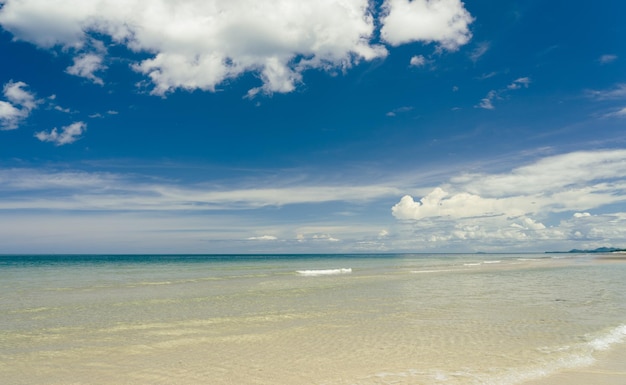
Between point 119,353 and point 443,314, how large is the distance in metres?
12.0

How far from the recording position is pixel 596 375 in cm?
901

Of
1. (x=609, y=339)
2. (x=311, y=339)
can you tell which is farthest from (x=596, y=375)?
(x=311, y=339)

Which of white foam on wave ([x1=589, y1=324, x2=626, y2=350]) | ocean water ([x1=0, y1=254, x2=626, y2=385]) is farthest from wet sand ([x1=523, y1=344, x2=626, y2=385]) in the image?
white foam on wave ([x1=589, y1=324, x2=626, y2=350])

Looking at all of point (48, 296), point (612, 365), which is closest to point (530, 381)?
point (612, 365)

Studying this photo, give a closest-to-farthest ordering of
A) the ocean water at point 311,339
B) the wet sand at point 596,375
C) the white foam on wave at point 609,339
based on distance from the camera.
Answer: the wet sand at point 596,375 < the ocean water at point 311,339 < the white foam on wave at point 609,339

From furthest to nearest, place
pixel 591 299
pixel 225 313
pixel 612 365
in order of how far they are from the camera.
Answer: pixel 591 299 → pixel 225 313 → pixel 612 365

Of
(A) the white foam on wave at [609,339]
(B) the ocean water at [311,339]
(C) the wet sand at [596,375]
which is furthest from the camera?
(A) the white foam on wave at [609,339]

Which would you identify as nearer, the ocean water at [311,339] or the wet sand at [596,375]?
the wet sand at [596,375]

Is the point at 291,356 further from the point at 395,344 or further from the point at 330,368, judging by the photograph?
the point at 395,344

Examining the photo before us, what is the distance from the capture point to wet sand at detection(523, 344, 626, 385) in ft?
28.2

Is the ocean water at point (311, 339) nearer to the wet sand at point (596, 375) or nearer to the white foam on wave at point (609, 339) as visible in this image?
the white foam on wave at point (609, 339)

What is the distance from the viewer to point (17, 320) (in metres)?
17.6

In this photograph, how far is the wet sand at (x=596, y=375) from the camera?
8602mm

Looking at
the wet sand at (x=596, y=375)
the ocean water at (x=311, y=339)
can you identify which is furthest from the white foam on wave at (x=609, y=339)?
the wet sand at (x=596, y=375)
